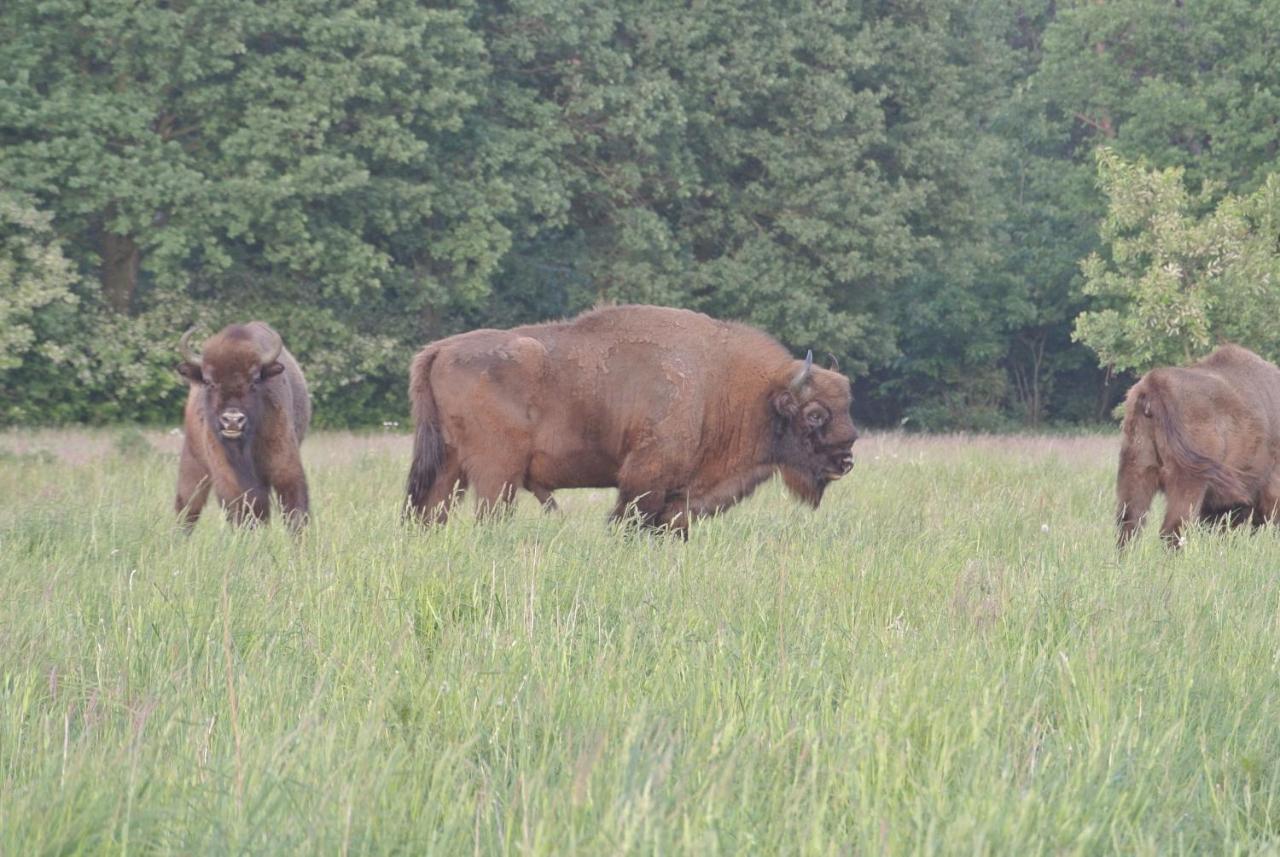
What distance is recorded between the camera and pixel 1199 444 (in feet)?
29.3

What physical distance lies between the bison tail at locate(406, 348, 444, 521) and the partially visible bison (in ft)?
14.1

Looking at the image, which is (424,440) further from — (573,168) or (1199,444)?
(573,168)

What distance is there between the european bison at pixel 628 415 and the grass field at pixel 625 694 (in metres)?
1.33

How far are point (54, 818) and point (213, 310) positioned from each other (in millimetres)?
24887

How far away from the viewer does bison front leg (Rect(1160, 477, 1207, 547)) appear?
8.89 meters

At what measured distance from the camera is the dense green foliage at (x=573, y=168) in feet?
81.2

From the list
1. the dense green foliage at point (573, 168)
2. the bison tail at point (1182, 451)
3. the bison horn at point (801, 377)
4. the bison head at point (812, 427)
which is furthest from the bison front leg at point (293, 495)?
the dense green foliage at point (573, 168)

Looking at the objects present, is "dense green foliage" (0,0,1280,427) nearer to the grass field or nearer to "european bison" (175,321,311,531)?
"european bison" (175,321,311,531)

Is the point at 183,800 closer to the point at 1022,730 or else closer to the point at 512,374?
the point at 1022,730

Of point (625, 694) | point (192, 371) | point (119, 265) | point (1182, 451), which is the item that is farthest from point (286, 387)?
point (119, 265)

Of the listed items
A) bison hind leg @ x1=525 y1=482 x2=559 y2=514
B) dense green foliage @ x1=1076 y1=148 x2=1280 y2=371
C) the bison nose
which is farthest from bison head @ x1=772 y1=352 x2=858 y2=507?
dense green foliage @ x1=1076 y1=148 x2=1280 y2=371

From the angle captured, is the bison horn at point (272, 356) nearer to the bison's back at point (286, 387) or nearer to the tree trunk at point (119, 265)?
the bison's back at point (286, 387)

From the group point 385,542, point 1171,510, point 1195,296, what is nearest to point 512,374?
point 385,542

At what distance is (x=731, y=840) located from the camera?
9.76 feet
